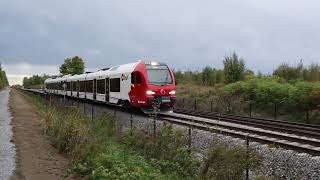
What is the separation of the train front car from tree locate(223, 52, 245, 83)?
1925 centimetres

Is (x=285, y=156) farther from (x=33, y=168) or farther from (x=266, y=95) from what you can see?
(x=266, y=95)

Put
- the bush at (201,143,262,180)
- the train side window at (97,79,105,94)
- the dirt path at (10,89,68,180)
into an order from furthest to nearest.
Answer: the train side window at (97,79,105,94) < the dirt path at (10,89,68,180) < the bush at (201,143,262,180)

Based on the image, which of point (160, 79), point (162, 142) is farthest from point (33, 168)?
point (160, 79)

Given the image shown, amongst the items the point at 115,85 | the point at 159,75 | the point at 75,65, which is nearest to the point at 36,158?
the point at 159,75

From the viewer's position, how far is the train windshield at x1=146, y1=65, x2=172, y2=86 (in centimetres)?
2661

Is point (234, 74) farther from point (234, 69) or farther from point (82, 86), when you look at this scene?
point (82, 86)

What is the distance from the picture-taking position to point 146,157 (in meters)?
14.9

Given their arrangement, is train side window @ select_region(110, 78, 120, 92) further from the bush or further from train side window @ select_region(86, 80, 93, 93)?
the bush

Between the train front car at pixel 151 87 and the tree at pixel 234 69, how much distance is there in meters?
19.2

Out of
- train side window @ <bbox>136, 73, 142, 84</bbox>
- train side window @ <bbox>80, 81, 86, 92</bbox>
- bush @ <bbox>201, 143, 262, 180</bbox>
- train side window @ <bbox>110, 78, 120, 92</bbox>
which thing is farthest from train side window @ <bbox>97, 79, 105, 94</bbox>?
bush @ <bbox>201, 143, 262, 180</bbox>

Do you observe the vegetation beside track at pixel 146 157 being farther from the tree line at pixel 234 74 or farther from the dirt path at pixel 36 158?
the tree line at pixel 234 74

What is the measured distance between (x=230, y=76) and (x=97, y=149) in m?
33.1

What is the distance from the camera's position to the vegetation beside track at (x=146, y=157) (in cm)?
1156

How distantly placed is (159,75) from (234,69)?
1999 centimetres
